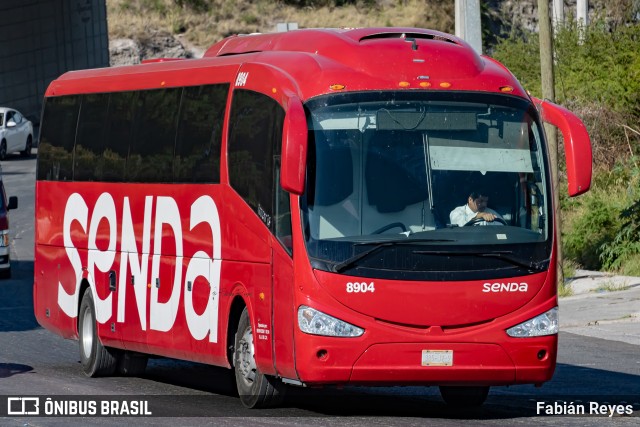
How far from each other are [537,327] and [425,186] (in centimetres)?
148

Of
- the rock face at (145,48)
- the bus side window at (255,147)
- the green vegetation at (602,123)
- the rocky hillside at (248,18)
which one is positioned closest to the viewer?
the bus side window at (255,147)

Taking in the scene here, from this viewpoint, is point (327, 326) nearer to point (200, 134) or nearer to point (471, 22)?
point (200, 134)

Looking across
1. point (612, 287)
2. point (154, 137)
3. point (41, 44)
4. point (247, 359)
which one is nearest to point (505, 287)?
point (247, 359)

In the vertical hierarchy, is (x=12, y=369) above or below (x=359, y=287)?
below

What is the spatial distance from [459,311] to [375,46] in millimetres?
2517

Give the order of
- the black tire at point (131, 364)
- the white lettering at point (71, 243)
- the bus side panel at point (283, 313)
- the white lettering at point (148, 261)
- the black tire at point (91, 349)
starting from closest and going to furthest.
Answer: the bus side panel at point (283, 313)
the white lettering at point (148, 261)
the black tire at point (91, 349)
the black tire at point (131, 364)
the white lettering at point (71, 243)

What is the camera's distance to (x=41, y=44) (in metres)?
63.3

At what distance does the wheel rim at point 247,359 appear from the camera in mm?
12570

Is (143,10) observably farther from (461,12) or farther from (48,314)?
(48,314)

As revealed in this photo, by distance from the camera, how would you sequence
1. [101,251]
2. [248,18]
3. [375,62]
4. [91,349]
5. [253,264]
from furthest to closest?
1. [248,18]
2. [91,349]
3. [101,251]
4. [253,264]
5. [375,62]

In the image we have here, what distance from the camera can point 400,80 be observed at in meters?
12.1

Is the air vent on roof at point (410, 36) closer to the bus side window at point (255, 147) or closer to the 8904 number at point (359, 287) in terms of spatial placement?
the bus side window at point (255, 147)

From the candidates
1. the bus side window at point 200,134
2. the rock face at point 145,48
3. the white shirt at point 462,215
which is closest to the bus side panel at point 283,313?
the white shirt at point 462,215

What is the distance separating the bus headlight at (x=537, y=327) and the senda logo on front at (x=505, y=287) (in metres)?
0.27
